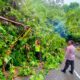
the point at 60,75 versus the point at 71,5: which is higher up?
the point at 71,5

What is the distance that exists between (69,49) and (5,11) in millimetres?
4006

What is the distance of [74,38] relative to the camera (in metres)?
44.6

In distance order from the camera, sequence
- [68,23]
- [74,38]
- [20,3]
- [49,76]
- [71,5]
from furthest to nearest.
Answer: [71,5] → [74,38] → [68,23] → [20,3] → [49,76]

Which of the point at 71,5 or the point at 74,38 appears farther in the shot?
the point at 71,5

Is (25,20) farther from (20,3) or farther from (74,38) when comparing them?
(74,38)

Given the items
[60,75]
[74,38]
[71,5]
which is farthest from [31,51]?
[71,5]

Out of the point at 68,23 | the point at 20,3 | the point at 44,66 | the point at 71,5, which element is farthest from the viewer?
the point at 71,5

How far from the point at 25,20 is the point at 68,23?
23.7 meters

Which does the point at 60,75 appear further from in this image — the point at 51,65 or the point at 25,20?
the point at 51,65

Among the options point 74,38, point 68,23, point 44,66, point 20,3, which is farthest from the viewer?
point 74,38

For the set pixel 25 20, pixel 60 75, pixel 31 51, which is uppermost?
pixel 25 20

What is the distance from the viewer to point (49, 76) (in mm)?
15133

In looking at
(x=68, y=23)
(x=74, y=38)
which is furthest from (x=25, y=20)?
(x=74, y=38)

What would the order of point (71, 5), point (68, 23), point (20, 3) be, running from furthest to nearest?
point (71, 5)
point (68, 23)
point (20, 3)
